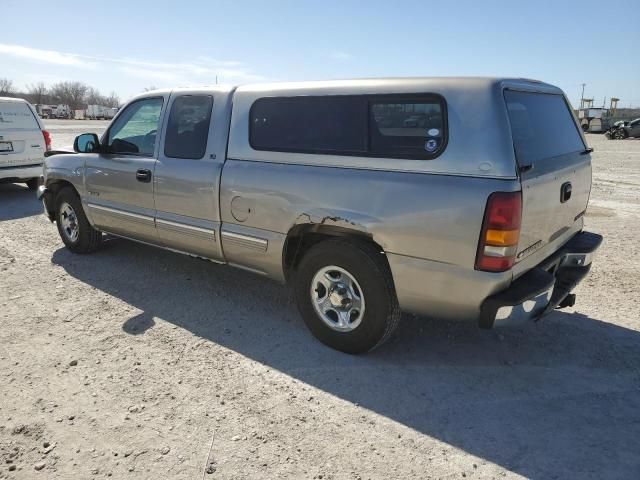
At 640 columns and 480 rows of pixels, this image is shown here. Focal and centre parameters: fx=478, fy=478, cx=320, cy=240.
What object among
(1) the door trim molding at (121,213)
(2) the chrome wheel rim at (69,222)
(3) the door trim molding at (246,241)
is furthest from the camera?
(2) the chrome wheel rim at (69,222)

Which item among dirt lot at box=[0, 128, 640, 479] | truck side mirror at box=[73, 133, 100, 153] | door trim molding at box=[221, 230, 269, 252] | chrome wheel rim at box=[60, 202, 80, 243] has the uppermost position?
truck side mirror at box=[73, 133, 100, 153]

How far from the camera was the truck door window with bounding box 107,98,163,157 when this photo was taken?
462cm

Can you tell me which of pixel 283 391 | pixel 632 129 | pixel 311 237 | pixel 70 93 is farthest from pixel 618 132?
pixel 70 93

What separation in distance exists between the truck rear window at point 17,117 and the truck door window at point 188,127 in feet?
20.8

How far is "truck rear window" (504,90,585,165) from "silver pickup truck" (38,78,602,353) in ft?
0.06

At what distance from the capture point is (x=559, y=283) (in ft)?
11.8

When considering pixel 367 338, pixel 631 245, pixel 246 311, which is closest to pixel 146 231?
pixel 246 311

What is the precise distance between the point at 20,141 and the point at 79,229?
4.72 m

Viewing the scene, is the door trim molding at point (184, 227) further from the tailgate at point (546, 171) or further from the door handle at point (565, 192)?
the door handle at point (565, 192)

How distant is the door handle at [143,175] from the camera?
4527mm

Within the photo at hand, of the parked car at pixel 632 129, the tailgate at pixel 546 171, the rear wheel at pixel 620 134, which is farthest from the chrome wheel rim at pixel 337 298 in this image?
the rear wheel at pixel 620 134

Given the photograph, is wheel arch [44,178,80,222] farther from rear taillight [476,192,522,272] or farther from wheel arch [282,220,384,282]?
rear taillight [476,192,522,272]

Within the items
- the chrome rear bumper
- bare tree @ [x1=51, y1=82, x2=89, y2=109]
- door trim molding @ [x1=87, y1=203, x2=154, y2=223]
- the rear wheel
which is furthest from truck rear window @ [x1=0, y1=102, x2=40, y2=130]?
bare tree @ [x1=51, y1=82, x2=89, y2=109]

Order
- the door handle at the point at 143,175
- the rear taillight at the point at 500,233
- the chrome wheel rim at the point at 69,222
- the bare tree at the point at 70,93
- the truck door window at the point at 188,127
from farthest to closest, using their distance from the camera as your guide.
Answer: the bare tree at the point at 70,93 → the chrome wheel rim at the point at 69,222 → the door handle at the point at 143,175 → the truck door window at the point at 188,127 → the rear taillight at the point at 500,233
